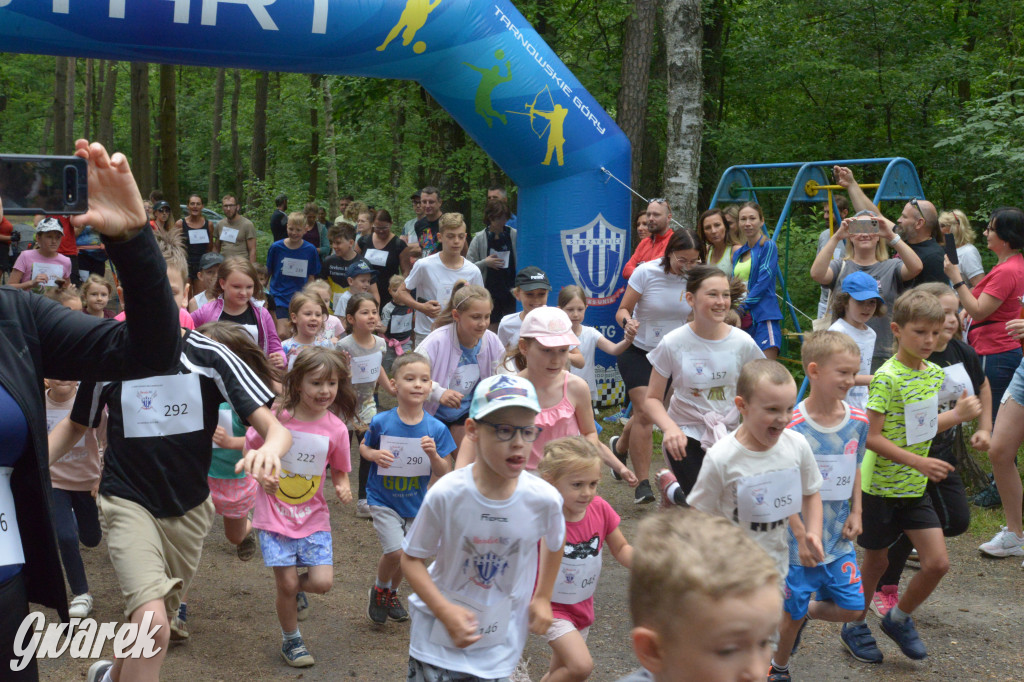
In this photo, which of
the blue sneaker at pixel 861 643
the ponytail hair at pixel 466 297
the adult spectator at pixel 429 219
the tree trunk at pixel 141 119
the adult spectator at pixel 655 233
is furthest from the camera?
the tree trunk at pixel 141 119

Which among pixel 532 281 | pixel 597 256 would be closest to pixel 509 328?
pixel 532 281

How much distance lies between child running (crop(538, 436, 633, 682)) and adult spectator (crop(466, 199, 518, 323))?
20.0 ft

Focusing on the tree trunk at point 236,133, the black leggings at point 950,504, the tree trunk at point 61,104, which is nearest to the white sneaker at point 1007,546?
the black leggings at point 950,504

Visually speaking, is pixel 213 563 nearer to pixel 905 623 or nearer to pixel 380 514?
pixel 380 514

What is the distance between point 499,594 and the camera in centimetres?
334

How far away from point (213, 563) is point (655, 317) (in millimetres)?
3663

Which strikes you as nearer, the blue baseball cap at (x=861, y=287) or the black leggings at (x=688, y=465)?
the black leggings at (x=688, y=465)

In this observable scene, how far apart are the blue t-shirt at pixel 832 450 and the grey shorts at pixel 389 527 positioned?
201cm

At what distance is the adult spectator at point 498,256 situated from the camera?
10078 millimetres

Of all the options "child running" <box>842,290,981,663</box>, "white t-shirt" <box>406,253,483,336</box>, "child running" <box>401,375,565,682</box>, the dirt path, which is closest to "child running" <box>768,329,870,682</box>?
"child running" <box>842,290,981,663</box>

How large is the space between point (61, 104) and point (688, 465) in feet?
93.6

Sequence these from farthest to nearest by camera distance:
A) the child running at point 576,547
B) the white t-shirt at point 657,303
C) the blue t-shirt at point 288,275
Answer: the blue t-shirt at point 288,275 < the white t-shirt at point 657,303 < the child running at point 576,547

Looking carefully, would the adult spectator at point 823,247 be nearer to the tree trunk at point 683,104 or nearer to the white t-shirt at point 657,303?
the tree trunk at point 683,104

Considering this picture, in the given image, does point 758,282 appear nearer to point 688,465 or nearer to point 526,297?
point 526,297
